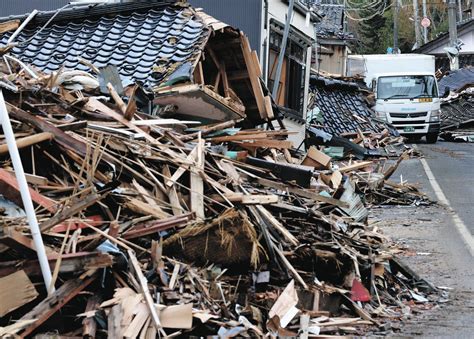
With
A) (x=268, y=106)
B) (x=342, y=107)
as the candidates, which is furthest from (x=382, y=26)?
(x=268, y=106)

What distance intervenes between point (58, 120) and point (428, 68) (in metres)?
34.5

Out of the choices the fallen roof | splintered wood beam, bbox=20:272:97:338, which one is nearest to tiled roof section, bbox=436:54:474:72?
the fallen roof

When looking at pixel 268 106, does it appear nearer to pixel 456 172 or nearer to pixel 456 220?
pixel 456 220

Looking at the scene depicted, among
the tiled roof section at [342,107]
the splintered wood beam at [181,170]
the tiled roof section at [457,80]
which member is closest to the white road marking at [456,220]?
the splintered wood beam at [181,170]

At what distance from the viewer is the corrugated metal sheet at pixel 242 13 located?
1916cm

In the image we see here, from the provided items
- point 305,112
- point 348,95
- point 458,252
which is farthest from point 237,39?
point 348,95

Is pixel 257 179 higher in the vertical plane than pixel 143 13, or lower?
lower

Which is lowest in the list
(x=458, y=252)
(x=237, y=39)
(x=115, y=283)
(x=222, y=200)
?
(x=458, y=252)

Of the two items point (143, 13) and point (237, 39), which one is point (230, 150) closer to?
point (237, 39)

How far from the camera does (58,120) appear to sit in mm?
7828

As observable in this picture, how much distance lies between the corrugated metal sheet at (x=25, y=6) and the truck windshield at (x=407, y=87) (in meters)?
16.7

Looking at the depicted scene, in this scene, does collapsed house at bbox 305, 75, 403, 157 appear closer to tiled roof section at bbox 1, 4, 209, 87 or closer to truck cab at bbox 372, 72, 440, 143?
truck cab at bbox 372, 72, 440, 143

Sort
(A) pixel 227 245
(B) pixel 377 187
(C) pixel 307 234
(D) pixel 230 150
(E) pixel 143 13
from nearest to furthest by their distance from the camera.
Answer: (A) pixel 227 245, (C) pixel 307 234, (D) pixel 230 150, (E) pixel 143 13, (B) pixel 377 187

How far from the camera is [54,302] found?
5.88m
